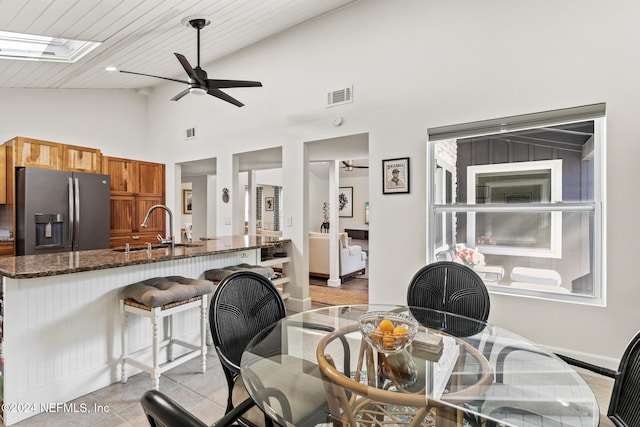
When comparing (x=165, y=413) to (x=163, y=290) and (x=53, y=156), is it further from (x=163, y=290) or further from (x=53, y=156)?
(x=53, y=156)

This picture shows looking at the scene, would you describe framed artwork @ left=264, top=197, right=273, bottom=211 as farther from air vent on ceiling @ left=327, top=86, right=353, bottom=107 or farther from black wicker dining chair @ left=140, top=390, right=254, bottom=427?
black wicker dining chair @ left=140, top=390, right=254, bottom=427

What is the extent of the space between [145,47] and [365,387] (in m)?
4.75

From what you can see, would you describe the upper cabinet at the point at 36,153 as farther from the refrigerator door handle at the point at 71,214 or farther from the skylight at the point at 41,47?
the skylight at the point at 41,47

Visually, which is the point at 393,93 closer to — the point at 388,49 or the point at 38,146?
the point at 388,49

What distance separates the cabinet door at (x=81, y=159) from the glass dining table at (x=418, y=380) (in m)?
4.61

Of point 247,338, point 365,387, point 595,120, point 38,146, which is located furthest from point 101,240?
point 595,120

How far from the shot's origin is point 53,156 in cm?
450

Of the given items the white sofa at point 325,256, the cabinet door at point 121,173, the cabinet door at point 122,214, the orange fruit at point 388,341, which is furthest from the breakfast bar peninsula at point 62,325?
the white sofa at point 325,256

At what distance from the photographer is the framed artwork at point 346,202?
1226 cm

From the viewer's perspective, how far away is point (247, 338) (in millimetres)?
1731

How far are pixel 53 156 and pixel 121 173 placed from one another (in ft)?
3.41

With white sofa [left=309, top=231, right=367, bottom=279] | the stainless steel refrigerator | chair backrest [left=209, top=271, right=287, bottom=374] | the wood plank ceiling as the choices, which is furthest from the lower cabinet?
chair backrest [left=209, top=271, right=287, bottom=374]

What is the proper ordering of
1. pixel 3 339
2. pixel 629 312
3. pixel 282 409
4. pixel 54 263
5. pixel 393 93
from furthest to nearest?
pixel 393 93, pixel 629 312, pixel 54 263, pixel 3 339, pixel 282 409

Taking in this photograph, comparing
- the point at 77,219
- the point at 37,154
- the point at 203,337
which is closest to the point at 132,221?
the point at 77,219
